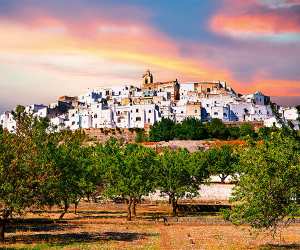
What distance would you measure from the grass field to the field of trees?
3.5 inches

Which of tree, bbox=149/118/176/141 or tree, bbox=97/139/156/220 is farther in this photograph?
tree, bbox=149/118/176/141

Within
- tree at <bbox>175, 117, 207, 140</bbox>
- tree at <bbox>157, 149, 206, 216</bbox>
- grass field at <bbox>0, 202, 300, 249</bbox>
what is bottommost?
grass field at <bbox>0, 202, 300, 249</bbox>

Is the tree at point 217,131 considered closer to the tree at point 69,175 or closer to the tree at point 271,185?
the tree at point 69,175

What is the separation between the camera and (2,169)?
38281mm

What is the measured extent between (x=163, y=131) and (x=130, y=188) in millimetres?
111015

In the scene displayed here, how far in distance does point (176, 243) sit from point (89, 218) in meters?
24.5

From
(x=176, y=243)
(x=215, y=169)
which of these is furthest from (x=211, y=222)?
(x=215, y=169)

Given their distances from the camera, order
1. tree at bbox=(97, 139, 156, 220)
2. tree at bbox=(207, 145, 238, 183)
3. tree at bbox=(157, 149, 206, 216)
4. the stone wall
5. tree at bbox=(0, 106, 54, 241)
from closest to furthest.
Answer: tree at bbox=(0, 106, 54, 241)
tree at bbox=(97, 139, 156, 220)
tree at bbox=(157, 149, 206, 216)
tree at bbox=(207, 145, 238, 183)
the stone wall

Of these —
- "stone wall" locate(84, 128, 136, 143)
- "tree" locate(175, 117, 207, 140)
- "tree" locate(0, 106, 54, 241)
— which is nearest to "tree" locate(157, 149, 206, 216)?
"tree" locate(0, 106, 54, 241)

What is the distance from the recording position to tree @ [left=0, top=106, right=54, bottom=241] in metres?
39.4

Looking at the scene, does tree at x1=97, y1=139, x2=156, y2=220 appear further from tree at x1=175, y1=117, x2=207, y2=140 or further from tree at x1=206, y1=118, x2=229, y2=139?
tree at x1=206, y1=118, x2=229, y2=139

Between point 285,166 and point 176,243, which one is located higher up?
point 285,166

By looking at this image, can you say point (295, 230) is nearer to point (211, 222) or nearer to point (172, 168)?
point (211, 222)

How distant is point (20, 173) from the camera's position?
41.0m
